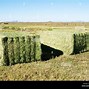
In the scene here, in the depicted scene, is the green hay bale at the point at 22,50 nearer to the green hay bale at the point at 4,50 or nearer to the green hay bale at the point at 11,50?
the green hay bale at the point at 11,50

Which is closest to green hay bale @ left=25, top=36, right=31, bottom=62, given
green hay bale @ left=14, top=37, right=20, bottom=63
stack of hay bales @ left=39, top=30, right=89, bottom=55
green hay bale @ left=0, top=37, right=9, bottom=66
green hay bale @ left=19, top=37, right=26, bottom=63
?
green hay bale @ left=19, top=37, right=26, bottom=63

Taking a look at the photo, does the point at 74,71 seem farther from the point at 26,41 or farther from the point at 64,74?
the point at 26,41

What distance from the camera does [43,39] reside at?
26.1 metres

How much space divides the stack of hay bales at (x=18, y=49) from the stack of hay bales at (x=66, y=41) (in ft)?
17.2

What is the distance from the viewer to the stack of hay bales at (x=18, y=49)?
1628cm

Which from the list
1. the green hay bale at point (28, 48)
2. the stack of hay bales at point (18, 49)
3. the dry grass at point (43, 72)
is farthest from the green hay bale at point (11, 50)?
the green hay bale at point (28, 48)

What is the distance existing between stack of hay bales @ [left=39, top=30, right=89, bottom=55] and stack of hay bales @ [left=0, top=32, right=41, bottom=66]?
523 cm

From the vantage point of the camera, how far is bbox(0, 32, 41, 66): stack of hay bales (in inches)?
641

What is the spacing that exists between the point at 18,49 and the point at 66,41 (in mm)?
7080

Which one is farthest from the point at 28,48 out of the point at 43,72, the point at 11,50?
the point at 43,72

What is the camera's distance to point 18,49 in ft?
56.8

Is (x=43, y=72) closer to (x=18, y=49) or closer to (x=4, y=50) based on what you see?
(x=4, y=50)

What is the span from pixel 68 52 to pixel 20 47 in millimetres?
6597
